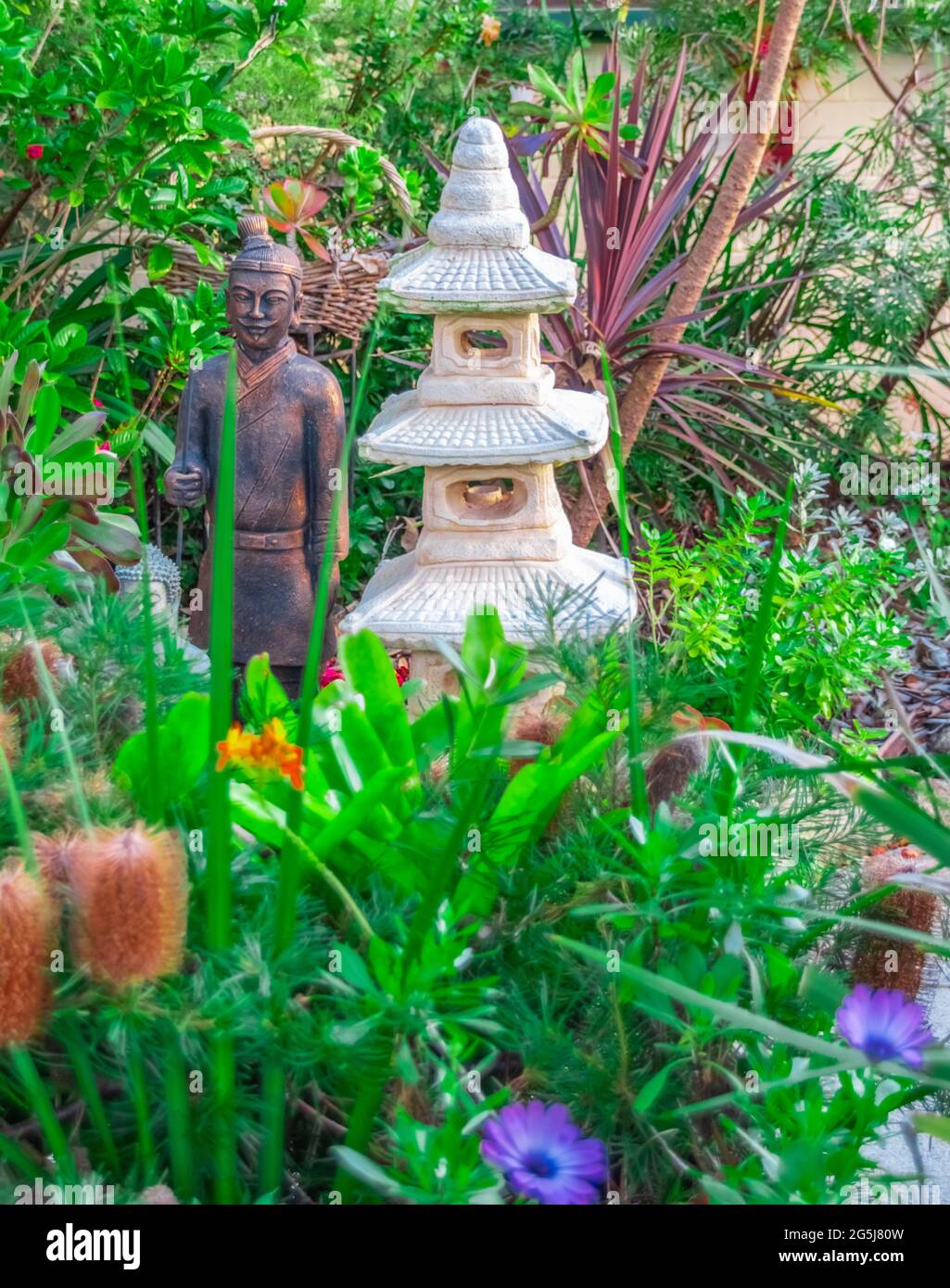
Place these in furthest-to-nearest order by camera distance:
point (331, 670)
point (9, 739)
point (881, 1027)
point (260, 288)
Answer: point (331, 670) < point (260, 288) < point (9, 739) < point (881, 1027)

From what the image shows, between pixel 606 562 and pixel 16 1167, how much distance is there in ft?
6.90

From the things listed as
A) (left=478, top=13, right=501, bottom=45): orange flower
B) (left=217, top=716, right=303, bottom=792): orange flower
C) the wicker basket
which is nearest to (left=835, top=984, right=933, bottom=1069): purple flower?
→ (left=217, top=716, right=303, bottom=792): orange flower

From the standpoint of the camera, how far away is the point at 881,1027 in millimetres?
818

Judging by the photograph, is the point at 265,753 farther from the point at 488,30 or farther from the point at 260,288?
the point at 488,30

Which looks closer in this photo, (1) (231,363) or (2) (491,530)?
(1) (231,363)

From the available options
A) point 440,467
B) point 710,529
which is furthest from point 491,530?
point 710,529

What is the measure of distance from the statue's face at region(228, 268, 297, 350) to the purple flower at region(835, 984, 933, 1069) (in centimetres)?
189

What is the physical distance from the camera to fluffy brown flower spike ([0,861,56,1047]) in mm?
709

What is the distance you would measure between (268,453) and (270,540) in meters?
0.16

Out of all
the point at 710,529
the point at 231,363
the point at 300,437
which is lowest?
the point at 231,363

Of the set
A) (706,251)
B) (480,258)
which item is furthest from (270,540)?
(706,251)

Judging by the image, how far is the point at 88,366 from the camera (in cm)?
388

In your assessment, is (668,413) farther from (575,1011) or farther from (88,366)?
(575,1011)

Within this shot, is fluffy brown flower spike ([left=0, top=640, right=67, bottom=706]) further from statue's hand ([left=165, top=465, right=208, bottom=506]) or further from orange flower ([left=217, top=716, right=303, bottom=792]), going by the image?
statue's hand ([left=165, top=465, right=208, bottom=506])
